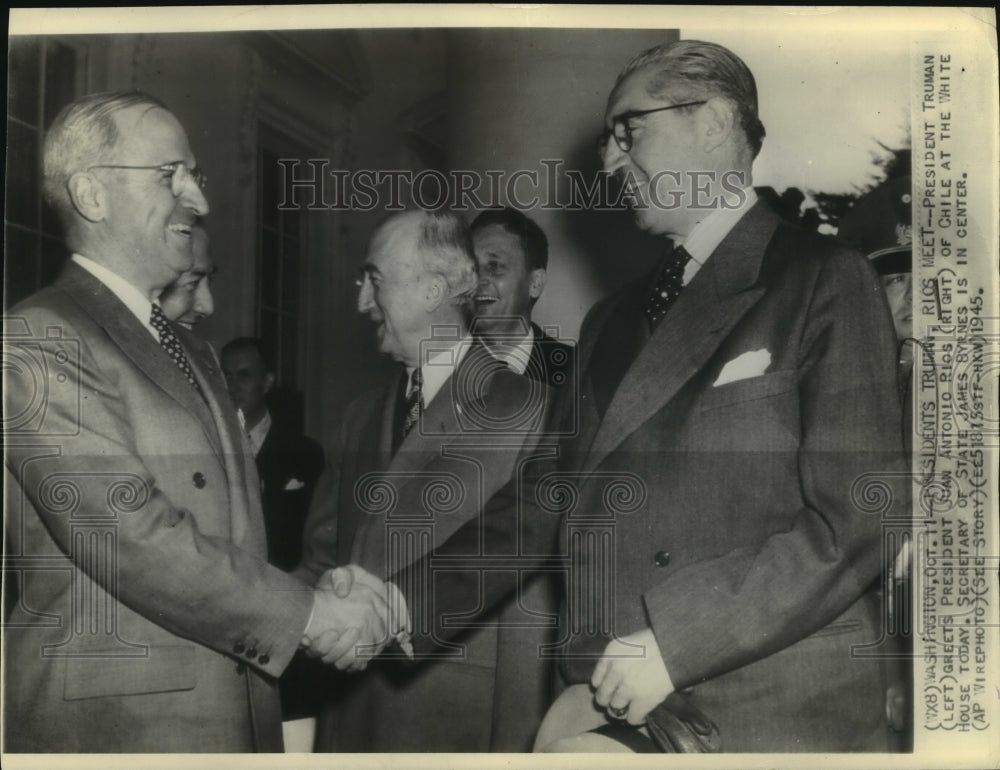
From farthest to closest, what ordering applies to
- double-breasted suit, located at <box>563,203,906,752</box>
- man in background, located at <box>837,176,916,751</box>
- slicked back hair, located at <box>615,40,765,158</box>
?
slicked back hair, located at <box>615,40,765,158</box>, man in background, located at <box>837,176,916,751</box>, double-breasted suit, located at <box>563,203,906,752</box>

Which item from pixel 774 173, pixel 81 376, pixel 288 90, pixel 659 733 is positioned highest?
pixel 288 90

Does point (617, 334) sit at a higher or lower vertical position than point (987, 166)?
lower

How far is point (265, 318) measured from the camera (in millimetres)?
4395

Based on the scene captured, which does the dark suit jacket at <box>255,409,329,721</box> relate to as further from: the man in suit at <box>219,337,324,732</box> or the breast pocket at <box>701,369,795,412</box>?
the breast pocket at <box>701,369,795,412</box>

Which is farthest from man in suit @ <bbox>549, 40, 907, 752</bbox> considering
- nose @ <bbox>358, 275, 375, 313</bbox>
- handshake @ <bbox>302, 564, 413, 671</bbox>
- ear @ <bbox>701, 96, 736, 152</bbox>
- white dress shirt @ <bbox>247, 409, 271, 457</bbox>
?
white dress shirt @ <bbox>247, 409, 271, 457</bbox>

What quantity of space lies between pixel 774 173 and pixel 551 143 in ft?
2.63

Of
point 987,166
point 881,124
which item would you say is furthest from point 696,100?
point 987,166

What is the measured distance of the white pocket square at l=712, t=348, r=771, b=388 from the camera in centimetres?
423

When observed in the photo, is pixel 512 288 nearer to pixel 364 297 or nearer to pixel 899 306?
pixel 364 297

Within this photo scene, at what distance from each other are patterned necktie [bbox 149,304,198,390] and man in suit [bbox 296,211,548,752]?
59 cm

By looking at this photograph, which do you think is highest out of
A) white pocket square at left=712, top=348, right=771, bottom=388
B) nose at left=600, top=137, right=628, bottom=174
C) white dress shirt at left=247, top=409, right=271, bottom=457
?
nose at left=600, top=137, right=628, bottom=174

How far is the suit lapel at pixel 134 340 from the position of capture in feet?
14.1

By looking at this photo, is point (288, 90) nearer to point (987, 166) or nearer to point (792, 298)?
point (792, 298)

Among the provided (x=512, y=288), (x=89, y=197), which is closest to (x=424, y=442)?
(x=512, y=288)
